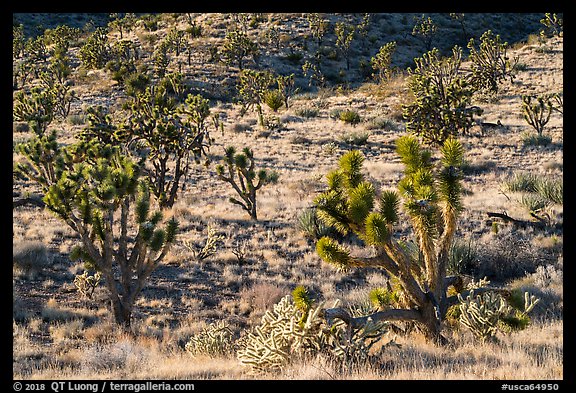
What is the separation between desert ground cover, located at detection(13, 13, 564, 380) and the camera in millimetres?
5090

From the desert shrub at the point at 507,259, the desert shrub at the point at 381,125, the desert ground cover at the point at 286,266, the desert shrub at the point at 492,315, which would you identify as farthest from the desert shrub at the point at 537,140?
the desert shrub at the point at 492,315

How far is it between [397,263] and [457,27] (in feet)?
176

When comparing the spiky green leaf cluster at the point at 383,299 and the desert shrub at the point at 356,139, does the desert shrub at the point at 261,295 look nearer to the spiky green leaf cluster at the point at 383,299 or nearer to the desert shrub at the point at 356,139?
the spiky green leaf cluster at the point at 383,299

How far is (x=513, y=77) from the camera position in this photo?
30531 mm

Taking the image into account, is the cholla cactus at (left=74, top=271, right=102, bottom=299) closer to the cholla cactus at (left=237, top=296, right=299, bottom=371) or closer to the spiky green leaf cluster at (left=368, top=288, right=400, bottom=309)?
the cholla cactus at (left=237, top=296, right=299, bottom=371)

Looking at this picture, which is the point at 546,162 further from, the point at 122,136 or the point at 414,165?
the point at 122,136

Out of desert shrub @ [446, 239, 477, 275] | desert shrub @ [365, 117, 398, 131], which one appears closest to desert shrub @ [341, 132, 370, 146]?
desert shrub @ [365, 117, 398, 131]

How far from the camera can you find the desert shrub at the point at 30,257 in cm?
927

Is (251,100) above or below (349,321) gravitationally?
above

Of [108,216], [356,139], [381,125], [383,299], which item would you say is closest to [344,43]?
[381,125]

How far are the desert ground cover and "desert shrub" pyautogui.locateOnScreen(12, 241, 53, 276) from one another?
1.4 inches
